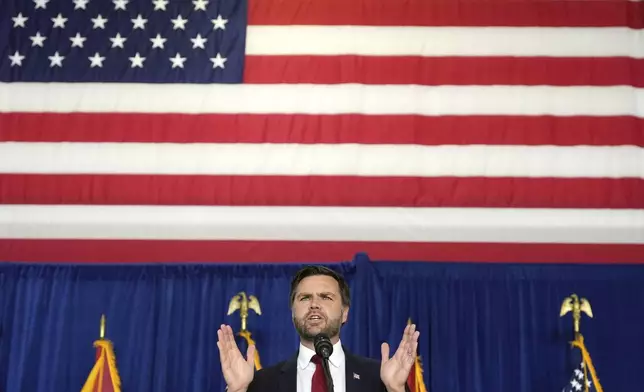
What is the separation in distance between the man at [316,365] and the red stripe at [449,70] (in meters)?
3.45

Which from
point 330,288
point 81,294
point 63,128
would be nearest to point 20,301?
point 81,294

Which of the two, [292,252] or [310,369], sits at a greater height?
[292,252]

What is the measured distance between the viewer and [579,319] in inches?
211

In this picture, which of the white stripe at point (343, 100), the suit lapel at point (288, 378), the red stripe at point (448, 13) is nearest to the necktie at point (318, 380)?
the suit lapel at point (288, 378)

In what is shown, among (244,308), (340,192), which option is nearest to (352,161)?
(340,192)

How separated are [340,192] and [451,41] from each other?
1496 mm

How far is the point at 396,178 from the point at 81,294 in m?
2.39

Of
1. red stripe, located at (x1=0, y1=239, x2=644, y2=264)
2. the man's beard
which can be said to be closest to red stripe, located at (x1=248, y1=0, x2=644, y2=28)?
red stripe, located at (x1=0, y1=239, x2=644, y2=264)

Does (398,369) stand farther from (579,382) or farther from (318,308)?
(579,382)

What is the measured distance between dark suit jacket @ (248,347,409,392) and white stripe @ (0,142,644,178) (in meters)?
3.15

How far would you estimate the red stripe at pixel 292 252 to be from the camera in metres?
5.79

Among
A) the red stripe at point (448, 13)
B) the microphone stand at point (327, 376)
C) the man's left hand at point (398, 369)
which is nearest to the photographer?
the microphone stand at point (327, 376)

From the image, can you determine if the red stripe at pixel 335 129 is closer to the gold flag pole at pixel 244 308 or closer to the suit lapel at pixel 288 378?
the gold flag pole at pixel 244 308

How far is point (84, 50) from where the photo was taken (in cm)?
627
